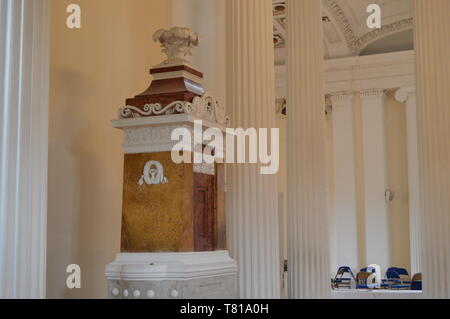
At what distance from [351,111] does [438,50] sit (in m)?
9.95

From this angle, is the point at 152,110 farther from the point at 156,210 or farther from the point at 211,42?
the point at 211,42

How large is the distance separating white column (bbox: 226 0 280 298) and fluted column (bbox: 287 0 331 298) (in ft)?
7.58

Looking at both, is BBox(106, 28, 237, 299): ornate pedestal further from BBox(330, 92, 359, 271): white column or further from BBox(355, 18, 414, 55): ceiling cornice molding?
BBox(355, 18, 414, 55): ceiling cornice molding

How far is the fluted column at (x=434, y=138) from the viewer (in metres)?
8.52

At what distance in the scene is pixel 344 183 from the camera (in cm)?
1855

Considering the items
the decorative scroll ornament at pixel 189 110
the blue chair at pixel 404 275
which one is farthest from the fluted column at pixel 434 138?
the blue chair at pixel 404 275

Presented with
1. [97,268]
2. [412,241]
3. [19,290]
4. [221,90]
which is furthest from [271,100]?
[412,241]

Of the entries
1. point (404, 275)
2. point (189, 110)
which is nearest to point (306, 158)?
point (189, 110)

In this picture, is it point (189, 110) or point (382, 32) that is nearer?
point (189, 110)

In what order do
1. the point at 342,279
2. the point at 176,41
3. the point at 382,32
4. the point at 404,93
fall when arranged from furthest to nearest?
the point at 382,32
the point at 404,93
the point at 342,279
the point at 176,41

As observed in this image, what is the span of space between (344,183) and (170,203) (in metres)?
13.8

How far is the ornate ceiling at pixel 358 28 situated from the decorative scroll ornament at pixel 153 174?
12389 mm

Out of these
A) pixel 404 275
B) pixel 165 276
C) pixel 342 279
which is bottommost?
pixel 342 279
